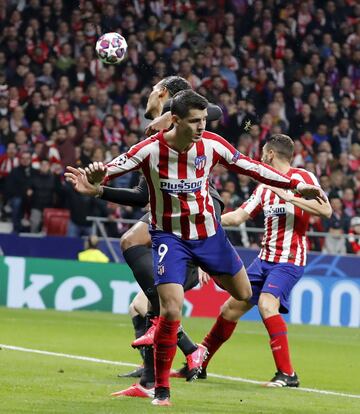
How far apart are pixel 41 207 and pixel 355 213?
5.84 m

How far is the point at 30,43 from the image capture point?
20.7m

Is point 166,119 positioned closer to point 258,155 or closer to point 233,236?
point 233,236

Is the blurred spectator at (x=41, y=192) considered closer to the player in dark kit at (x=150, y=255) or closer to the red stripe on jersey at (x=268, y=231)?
the red stripe on jersey at (x=268, y=231)

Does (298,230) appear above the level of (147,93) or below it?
below

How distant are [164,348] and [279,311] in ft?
7.78

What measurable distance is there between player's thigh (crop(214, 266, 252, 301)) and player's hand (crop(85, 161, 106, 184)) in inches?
44.7

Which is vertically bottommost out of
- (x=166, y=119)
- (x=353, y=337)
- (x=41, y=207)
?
(x=353, y=337)

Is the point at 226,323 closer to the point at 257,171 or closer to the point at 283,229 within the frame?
the point at 283,229

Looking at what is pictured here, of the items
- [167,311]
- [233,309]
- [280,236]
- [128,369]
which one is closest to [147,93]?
[280,236]

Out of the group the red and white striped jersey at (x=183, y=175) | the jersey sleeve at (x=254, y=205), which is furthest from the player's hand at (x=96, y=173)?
the jersey sleeve at (x=254, y=205)

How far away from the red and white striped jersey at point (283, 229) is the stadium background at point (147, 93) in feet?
14.8

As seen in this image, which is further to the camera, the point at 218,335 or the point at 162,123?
the point at 218,335

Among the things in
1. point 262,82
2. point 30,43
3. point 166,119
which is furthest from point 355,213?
point 166,119

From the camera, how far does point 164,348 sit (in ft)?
23.6
